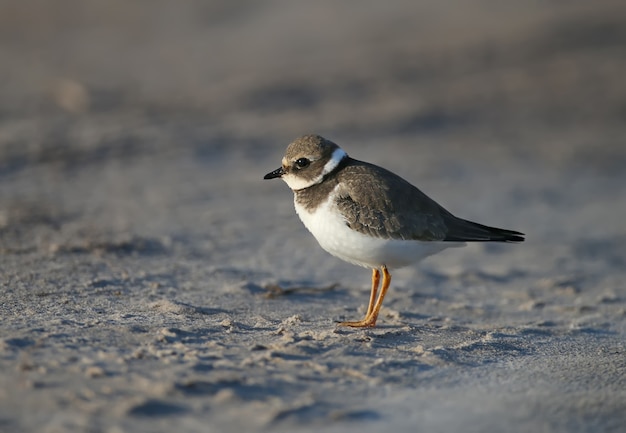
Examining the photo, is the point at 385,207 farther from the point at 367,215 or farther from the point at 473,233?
the point at 473,233

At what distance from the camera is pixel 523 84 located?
559 inches

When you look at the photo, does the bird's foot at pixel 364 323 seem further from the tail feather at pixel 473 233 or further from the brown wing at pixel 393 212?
the tail feather at pixel 473 233

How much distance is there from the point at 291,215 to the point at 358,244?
12.1 ft

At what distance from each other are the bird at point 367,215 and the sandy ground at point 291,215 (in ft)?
1.70

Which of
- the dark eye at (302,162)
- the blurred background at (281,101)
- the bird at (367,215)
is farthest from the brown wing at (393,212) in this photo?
the blurred background at (281,101)

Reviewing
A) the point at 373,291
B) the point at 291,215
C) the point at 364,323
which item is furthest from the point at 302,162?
the point at 291,215

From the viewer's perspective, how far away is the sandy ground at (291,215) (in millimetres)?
4309

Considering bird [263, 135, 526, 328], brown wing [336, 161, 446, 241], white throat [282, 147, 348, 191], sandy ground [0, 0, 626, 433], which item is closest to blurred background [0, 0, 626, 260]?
sandy ground [0, 0, 626, 433]

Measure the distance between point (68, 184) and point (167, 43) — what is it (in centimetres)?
638

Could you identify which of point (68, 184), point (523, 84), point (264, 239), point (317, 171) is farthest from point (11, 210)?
point (523, 84)

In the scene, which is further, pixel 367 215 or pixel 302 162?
pixel 302 162

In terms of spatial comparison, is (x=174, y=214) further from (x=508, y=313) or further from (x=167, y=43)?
(x=167, y=43)

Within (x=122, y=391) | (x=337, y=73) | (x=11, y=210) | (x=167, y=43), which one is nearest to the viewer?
(x=122, y=391)

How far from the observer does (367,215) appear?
554 centimetres
